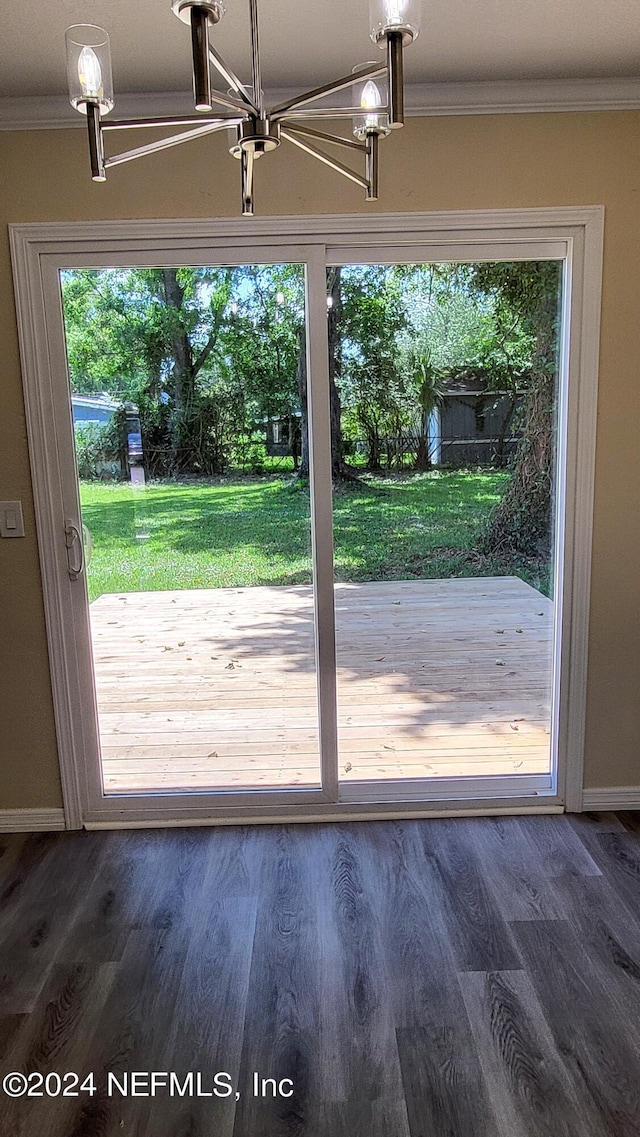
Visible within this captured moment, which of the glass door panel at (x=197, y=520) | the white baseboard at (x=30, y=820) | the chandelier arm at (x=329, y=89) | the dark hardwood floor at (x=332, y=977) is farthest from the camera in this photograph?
the white baseboard at (x=30, y=820)

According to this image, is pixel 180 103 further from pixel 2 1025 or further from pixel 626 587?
pixel 2 1025

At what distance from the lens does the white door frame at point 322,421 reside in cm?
259

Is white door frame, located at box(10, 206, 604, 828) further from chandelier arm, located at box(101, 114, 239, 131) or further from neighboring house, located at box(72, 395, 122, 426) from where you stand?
chandelier arm, located at box(101, 114, 239, 131)

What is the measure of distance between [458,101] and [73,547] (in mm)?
2061

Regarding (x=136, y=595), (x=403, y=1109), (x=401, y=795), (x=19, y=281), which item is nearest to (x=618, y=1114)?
(x=403, y=1109)

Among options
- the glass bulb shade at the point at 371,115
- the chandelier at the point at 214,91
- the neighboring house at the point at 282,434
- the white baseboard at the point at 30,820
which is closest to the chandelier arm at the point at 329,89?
the chandelier at the point at 214,91

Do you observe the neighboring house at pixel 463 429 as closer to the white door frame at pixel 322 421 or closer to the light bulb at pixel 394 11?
the white door frame at pixel 322 421

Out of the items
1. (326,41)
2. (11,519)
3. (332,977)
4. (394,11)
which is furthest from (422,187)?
(332,977)

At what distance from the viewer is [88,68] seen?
3.85 ft

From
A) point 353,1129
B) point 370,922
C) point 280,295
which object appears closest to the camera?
point 353,1129

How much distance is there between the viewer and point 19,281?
8.46 feet

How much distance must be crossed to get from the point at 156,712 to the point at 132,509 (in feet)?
2.70

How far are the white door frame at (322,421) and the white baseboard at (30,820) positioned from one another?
0.06 metres

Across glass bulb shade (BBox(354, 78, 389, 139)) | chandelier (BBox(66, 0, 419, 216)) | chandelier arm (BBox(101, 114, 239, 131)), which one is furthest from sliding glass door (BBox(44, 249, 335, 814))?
chandelier arm (BBox(101, 114, 239, 131))
